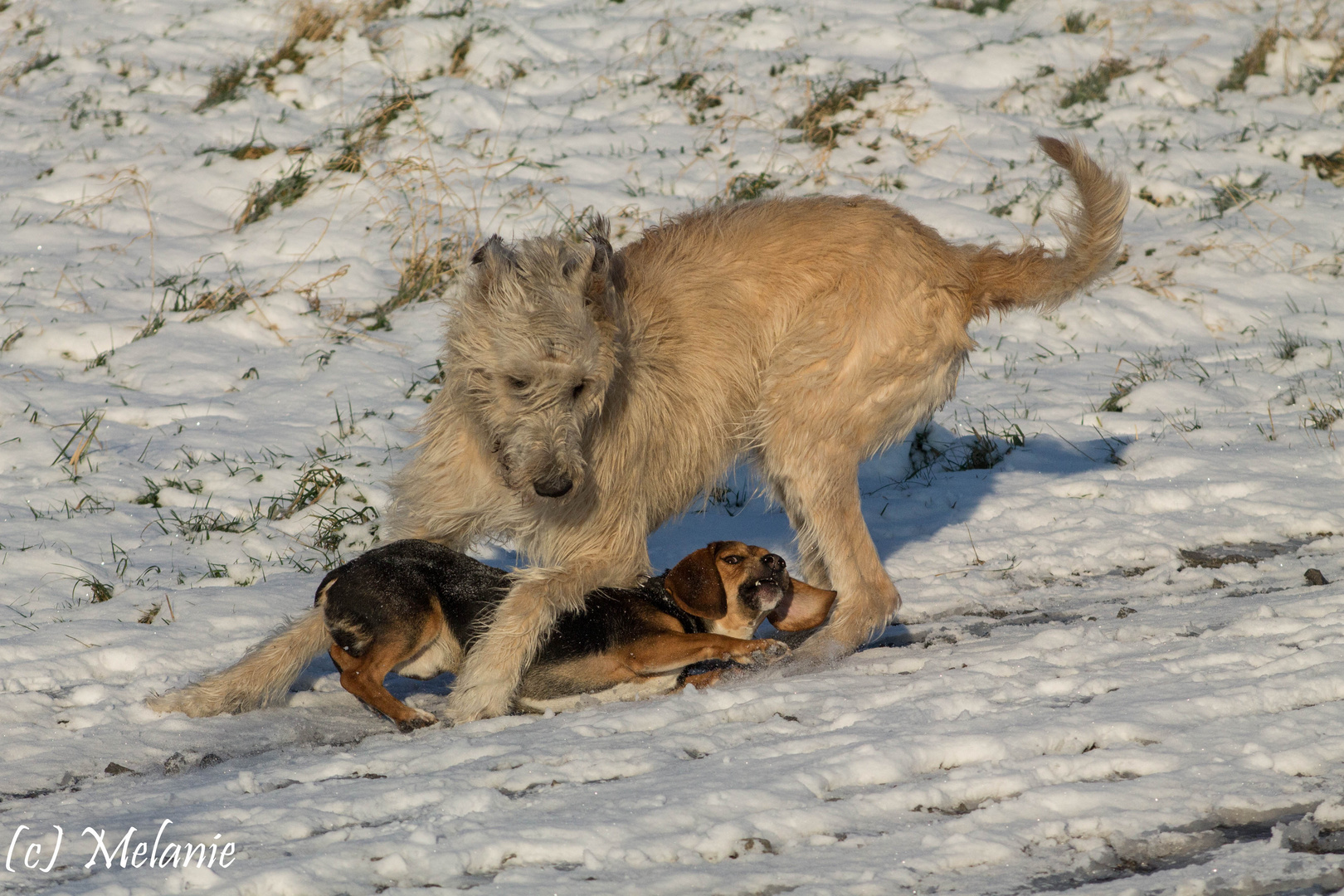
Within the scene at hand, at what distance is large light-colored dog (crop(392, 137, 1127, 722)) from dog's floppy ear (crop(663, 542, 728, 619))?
171 millimetres

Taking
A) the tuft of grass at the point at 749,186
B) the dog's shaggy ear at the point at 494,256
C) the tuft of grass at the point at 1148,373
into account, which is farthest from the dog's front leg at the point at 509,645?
the tuft of grass at the point at 749,186

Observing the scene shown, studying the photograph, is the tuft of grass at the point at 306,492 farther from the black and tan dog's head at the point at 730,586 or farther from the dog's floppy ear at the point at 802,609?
the dog's floppy ear at the point at 802,609

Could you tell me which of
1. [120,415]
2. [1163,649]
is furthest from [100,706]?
[1163,649]

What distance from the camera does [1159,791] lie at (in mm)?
2705

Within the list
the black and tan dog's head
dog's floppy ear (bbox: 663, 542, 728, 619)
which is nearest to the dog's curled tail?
the black and tan dog's head

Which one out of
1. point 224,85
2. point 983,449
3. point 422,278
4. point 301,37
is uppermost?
point 301,37

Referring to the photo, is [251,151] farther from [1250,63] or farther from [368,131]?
[1250,63]

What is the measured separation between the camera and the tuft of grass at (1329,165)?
885 centimetres

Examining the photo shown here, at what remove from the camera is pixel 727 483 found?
6129mm

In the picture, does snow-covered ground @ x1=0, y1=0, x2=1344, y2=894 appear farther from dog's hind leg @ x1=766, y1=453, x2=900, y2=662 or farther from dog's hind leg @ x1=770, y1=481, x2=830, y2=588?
dog's hind leg @ x1=770, y1=481, x2=830, y2=588

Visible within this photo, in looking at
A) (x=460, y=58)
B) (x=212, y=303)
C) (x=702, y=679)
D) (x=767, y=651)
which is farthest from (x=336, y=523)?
(x=460, y=58)

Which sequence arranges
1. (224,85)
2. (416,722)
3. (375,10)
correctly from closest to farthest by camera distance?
(416,722)
(224,85)
(375,10)

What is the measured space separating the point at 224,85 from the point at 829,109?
509cm

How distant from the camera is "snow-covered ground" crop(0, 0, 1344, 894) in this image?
2680mm
